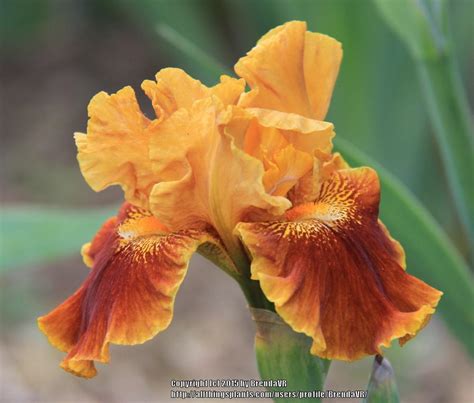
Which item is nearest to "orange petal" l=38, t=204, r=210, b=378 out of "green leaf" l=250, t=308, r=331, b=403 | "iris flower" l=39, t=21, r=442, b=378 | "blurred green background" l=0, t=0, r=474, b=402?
"iris flower" l=39, t=21, r=442, b=378

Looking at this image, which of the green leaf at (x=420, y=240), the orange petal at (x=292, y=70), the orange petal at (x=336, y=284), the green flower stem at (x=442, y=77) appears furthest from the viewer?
the green flower stem at (x=442, y=77)

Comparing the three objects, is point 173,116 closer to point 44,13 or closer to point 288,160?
point 288,160

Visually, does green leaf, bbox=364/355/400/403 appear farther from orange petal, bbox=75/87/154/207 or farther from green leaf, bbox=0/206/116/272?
green leaf, bbox=0/206/116/272

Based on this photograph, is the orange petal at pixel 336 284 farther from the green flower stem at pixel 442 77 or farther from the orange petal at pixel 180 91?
the green flower stem at pixel 442 77

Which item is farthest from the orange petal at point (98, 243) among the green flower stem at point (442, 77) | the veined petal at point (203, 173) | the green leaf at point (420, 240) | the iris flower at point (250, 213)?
the green flower stem at point (442, 77)

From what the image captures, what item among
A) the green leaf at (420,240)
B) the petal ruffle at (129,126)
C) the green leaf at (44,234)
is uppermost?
the petal ruffle at (129,126)

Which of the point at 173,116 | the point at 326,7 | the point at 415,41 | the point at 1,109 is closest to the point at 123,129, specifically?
the point at 173,116

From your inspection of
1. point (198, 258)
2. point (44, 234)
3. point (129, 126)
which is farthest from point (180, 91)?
point (198, 258)
